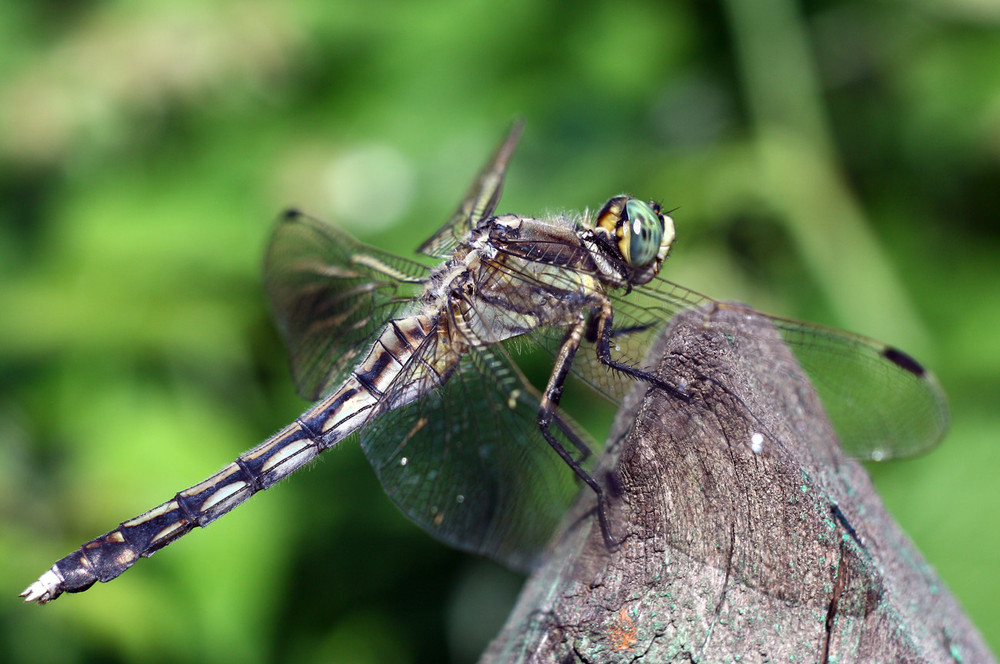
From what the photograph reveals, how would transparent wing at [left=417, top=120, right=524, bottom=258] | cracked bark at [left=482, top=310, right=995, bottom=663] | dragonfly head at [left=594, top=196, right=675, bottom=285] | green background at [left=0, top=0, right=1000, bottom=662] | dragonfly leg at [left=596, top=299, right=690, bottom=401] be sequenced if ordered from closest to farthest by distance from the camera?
cracked bark at [left=482, top=310, right=995, bottom=663] → dragonfly leg at [left=596, top=299, right=690, bottom=401] → dragonfly head at [left=594, top=196, right=675, bottom=285] → transparent wing at [left=417, top=120, right=524, bottom=258] → green background at [left=0, top=0, right=1000, bottom=662]

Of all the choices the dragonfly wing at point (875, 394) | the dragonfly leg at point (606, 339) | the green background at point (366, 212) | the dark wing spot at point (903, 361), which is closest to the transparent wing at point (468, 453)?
the dragonfly leg at point (606, 339)

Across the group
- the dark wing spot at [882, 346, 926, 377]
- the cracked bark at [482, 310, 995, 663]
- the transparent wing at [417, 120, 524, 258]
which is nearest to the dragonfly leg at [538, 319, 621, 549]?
the transparent wing at [417, 120, 524, 258]

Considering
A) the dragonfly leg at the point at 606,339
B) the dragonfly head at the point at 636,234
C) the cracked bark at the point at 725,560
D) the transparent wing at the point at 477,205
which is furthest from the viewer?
the transparent wing at the point at 477,205

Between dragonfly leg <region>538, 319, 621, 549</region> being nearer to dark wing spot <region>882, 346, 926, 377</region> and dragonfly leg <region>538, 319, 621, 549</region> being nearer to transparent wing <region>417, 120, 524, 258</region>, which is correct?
transparent wing <region>417, 120, 524, 258</region>

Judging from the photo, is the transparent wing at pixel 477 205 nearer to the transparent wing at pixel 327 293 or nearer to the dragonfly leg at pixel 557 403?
the transparent wing at pixel 327 293

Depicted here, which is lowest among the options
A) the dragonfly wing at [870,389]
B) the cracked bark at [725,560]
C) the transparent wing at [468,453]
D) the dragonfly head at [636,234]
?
the cracked bark at [725,560]

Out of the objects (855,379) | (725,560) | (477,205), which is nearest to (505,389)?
(477,205)

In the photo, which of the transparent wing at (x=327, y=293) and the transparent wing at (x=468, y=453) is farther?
the transparent wing at (x=327, y=293)

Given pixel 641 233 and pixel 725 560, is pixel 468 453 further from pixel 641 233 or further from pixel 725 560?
pixel 725 560
